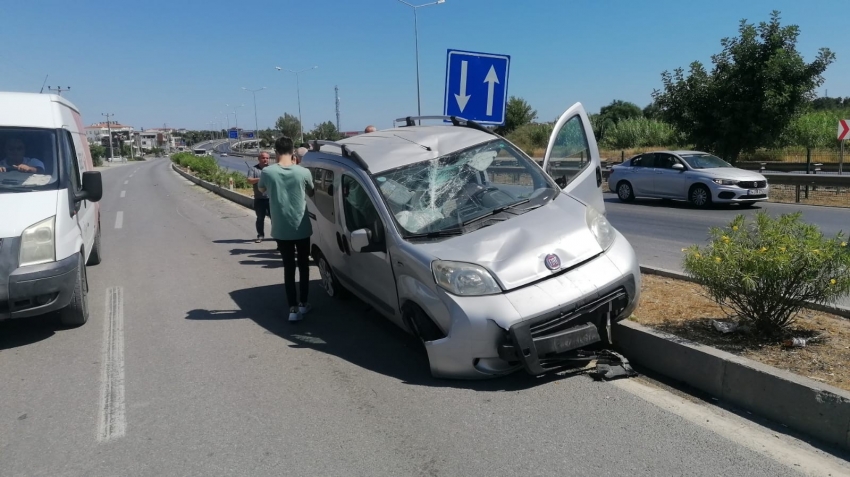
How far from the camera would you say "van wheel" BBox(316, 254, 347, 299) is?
7.48 meters

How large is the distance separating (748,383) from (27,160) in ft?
22.4

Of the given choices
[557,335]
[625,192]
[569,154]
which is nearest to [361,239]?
[557,335]

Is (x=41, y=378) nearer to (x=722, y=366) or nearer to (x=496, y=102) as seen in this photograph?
(x=722, y=366)

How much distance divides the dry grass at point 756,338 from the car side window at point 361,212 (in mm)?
2362

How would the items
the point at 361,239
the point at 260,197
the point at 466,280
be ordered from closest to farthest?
1. the point at 466,280
2. the point at 361,239
3. the point at 260,197

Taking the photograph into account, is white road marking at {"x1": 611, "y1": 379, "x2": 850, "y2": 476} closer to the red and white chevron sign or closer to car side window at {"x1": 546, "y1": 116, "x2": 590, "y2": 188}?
car side window at {"x1": 546, "y1": 116, "x2": 590, "y2": 188}

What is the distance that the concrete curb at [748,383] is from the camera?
146 inches

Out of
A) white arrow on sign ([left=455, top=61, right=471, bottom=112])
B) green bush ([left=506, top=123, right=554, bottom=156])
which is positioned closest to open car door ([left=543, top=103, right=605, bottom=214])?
white arrow on sign ([left=455, top=61, right=471, bottom=112])

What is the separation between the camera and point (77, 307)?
6594 mm

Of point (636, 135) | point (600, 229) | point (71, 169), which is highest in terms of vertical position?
point (636, 135)

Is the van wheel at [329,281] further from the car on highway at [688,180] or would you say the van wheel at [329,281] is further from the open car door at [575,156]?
the car on highway at [688,180]

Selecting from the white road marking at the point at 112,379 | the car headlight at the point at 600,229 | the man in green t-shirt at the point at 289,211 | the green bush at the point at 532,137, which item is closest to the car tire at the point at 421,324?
the car headlight at the point at 600,229

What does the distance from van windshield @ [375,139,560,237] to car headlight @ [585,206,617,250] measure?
Answer: 1.43 ft

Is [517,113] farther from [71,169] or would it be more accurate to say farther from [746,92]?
[71,169]
